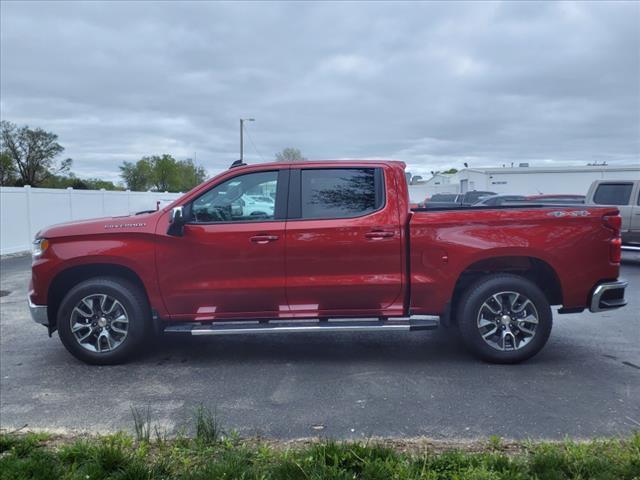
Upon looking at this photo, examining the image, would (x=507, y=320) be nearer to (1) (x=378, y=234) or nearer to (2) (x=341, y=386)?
(1) (x=378, y=234)

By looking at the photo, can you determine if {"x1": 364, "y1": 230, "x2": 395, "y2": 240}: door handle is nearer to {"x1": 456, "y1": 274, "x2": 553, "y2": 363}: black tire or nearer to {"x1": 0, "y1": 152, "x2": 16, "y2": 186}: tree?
{"x1": 456, "y1": 274, "x2": 553, "y2": 363}: black tire

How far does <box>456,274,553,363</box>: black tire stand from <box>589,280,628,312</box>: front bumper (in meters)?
0.47

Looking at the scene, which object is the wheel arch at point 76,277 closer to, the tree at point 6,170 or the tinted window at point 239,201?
the tinted window at point 239,201

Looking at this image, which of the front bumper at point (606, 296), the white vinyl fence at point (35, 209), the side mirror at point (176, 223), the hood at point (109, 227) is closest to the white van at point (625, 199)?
the front bumper at point (606, 296)

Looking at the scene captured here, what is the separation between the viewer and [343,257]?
212 inches

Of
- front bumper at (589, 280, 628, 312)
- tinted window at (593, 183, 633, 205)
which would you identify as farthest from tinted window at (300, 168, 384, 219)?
tinted window at (593, 183, 633, 205)

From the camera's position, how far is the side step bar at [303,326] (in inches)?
210

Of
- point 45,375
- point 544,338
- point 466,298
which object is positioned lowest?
point 45,375

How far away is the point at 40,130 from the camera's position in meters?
50.8

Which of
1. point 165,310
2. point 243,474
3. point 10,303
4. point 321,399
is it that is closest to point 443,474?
point 243,474

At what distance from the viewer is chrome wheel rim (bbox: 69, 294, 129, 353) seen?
5477 millimetres

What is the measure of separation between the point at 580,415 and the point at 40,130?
56161mm

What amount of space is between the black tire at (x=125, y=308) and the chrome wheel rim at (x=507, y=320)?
137 inches

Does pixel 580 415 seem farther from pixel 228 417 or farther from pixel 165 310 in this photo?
pixel 165 310
